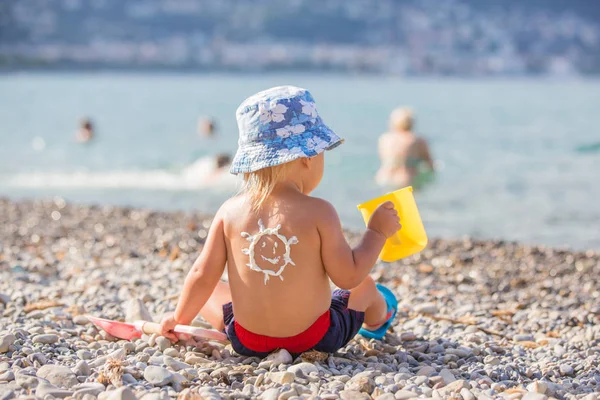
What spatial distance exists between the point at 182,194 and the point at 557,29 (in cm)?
8361

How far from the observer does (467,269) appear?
5.37 m

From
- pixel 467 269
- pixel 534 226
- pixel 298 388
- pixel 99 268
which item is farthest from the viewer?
pixel 534 226

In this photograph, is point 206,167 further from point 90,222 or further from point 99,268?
point 99,268

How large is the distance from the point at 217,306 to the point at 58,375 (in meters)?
0.81

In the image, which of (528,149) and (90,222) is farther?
(528,149)

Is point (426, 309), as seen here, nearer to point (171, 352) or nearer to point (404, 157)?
point (171, 352)

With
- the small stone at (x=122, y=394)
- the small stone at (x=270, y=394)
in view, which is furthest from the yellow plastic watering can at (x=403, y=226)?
the small stone at (x=122, y=394)

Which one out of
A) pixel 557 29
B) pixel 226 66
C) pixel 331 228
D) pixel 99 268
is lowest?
pixel 99 268

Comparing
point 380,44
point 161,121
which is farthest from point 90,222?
point 380,44

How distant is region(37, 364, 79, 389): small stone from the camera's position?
2.45m

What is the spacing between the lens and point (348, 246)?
273 centimetres

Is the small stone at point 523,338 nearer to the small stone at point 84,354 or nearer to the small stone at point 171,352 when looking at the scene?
the small stone at point 171,352

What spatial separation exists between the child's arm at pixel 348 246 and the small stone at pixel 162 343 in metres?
0.74

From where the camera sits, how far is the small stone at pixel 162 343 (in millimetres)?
2998
